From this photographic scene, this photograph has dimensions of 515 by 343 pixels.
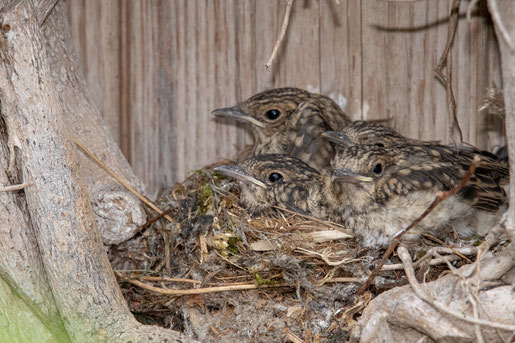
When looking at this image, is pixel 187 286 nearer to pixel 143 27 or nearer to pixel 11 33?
pixel 11 33

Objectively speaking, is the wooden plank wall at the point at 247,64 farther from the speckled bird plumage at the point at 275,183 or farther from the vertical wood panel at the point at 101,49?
the speckled bird plumage at the point at 275,183

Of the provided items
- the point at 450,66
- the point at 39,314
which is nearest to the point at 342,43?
the point at 450,66

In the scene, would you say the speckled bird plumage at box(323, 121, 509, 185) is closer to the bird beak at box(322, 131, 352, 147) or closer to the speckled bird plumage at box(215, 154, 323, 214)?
the bird beak at box(322, 131, 352, 147)

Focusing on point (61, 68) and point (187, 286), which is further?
point (61, 68)

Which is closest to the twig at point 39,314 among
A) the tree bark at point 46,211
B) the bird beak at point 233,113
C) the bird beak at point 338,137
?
the tree bark at point 46,211

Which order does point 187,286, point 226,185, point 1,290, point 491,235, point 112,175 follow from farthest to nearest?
1. point 226,185
2. point 112,175
3. point 187,286
4. point 1,290
5. point 491,235

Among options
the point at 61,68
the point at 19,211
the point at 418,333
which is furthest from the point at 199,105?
the point at 418,333
